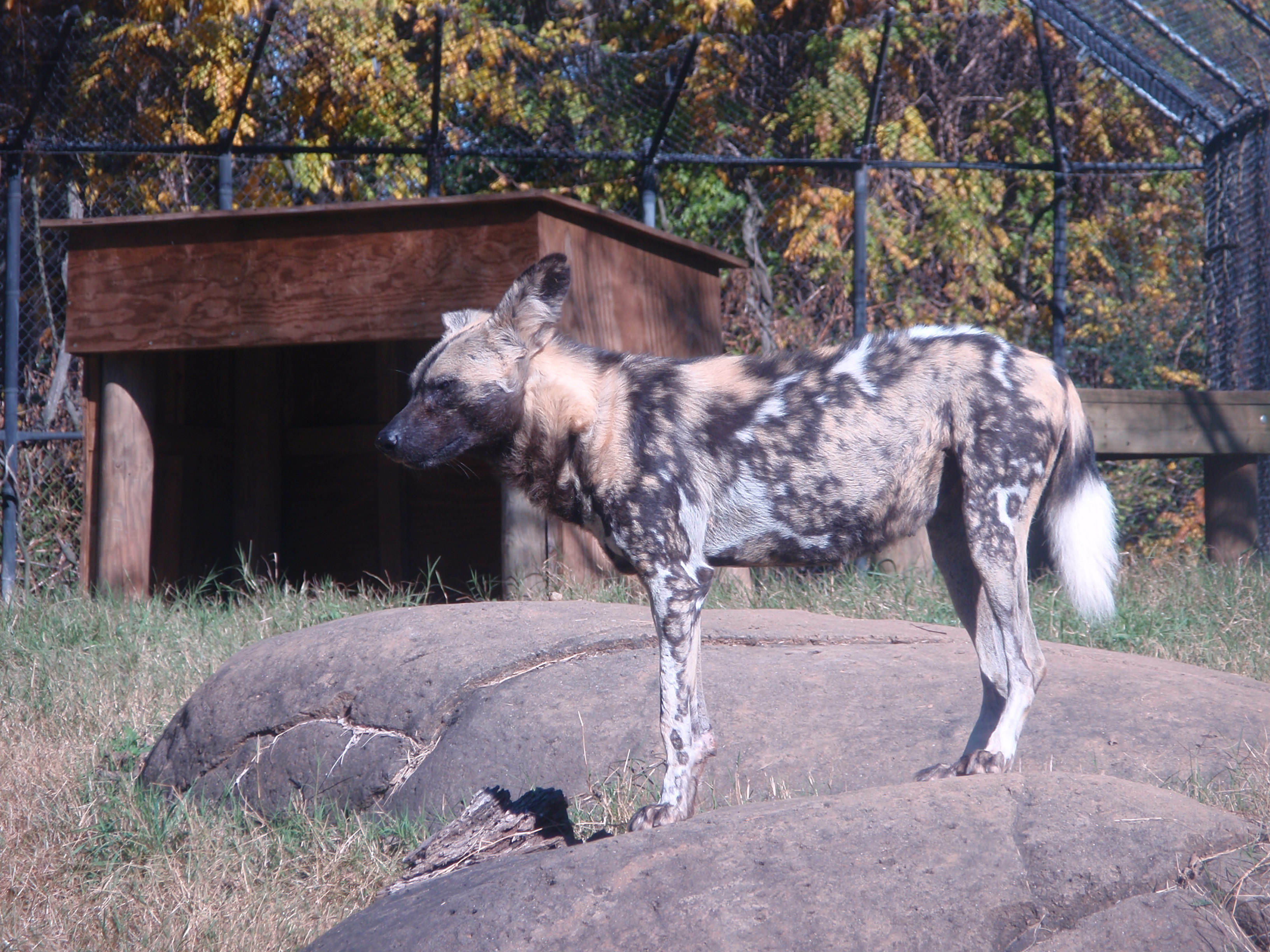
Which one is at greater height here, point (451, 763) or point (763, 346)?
point (763, 346)

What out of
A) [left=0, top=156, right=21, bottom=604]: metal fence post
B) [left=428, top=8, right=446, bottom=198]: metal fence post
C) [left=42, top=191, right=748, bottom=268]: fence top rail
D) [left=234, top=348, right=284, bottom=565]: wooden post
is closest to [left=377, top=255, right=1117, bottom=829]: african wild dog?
[left=42, top=191, right=748, bottom=268]: fence top rail

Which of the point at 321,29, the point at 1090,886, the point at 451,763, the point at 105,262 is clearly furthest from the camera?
the point at 321,29

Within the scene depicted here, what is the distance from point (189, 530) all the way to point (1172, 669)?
5.90 m

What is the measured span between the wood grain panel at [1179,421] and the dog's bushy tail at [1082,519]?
3464 millimetres

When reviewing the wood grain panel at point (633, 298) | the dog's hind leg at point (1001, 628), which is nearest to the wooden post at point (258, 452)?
the wood grain panel at point (633, 298)

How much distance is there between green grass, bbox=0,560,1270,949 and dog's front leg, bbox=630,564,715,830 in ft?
1.13

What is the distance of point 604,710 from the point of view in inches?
154

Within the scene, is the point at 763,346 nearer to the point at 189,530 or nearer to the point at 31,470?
the point at 189,530

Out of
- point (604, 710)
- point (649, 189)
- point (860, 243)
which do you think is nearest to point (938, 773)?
point (604, 710)

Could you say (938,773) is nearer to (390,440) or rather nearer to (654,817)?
(654,817)

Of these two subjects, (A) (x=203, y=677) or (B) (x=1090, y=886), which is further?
(A) (x=203, y=677)

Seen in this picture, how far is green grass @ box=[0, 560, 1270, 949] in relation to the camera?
3.29 m

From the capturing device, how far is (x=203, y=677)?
5199 millimetres

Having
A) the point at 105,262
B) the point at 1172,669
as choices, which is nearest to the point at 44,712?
the point at 105,262
